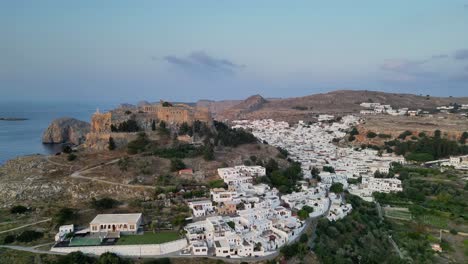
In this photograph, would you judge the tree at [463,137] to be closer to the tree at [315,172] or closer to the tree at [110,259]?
the tree at [315,172]

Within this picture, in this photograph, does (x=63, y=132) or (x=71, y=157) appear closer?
(x=71, y=157)

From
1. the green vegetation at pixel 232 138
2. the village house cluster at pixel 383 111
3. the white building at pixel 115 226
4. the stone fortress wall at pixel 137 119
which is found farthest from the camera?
the village house cluster at pixel 383 111

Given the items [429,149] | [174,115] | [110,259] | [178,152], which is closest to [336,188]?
[178,152]

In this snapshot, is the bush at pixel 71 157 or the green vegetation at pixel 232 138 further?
the green vegetation at pixel 232 138

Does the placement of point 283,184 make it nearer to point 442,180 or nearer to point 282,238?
point 282,238

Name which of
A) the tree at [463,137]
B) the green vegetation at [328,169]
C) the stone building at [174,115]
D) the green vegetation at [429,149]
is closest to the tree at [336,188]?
the green vegetation at [328,169]

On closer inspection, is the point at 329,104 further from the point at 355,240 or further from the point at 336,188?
the point at 355,240
